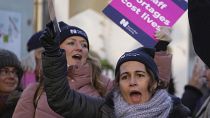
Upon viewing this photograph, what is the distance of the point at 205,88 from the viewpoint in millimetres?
5754

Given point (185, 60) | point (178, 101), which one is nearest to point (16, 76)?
point (178, 101)

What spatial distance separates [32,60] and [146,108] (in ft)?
8.52

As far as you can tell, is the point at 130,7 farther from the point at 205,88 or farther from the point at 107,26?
the point at 107,26

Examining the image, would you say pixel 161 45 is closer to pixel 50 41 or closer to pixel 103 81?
pixel 103 81

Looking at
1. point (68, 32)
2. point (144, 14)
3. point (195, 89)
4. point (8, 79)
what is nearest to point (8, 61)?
point (8, 79)

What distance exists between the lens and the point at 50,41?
302 cm

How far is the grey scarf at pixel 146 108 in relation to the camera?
3209 mm

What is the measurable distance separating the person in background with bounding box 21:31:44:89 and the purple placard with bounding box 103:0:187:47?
117 centimetres

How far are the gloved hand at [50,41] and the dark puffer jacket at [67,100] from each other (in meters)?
0.03

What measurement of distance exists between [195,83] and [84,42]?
1863 millimetres

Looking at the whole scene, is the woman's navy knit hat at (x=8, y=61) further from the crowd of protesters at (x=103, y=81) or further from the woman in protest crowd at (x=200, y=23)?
the woman in protest crowd at (x=200, y=23)

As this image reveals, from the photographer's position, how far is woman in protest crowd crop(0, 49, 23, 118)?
4395mm

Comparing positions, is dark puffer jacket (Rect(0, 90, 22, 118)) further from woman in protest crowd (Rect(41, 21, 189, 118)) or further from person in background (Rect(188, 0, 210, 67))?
person in background (Rect(188, 0, 210, 67))

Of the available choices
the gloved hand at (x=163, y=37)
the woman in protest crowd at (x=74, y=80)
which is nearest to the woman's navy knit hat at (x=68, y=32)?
the woman in protest crowd at (x=74, y=80)
